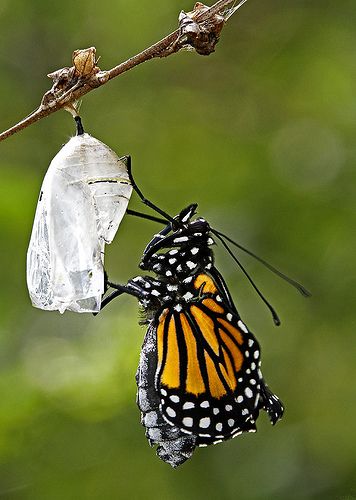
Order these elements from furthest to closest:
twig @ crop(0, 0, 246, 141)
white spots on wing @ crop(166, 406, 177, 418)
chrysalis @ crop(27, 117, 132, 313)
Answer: white spots on wing @ crop(166, 406, 177, 418)
chrysalis @ crop(27, 117, 132, 313)
twig @ crop(0, 0, 246, 141)

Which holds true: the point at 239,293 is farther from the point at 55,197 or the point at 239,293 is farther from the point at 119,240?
the point at 55,197

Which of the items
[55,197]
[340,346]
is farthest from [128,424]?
[55,197]

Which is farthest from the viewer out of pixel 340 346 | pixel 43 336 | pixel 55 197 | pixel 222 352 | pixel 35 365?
pixel 340 346

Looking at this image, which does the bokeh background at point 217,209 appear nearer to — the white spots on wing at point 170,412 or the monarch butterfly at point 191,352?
the monarch butterfly at point 191,352

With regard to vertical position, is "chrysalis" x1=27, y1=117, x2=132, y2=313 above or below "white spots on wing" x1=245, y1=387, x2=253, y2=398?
above

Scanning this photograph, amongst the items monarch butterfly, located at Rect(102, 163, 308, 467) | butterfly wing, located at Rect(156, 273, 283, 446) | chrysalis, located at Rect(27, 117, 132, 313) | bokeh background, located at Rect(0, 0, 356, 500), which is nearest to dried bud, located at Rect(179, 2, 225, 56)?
chrysalis, located at Rect(27, 117, 132, 313)

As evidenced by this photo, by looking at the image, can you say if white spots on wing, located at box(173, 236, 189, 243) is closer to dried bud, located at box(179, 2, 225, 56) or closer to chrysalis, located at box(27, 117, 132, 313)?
chrysalis, located at box(27, 117, 132, 313)

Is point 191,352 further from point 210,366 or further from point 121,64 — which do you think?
point 121,64

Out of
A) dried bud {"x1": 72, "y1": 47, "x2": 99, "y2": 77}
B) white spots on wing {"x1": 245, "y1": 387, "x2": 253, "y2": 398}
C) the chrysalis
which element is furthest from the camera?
white spots on wing {"x1": 245, "y1": 387, "x2": 253, "y2": 398}
